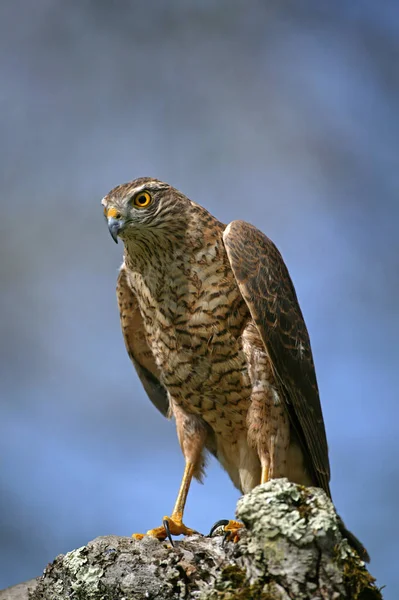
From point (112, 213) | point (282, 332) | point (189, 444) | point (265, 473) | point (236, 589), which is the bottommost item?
point (236, 589)

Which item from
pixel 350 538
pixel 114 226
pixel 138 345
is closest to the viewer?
pixel 350 538

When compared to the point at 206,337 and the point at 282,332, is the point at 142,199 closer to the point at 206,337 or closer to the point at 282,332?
the point at 206,337

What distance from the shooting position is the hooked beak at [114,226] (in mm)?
3994

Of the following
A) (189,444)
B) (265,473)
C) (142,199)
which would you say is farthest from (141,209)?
(265,473)

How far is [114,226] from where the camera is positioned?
401cm

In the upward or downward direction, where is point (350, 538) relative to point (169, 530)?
downward

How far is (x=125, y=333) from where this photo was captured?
4734mm

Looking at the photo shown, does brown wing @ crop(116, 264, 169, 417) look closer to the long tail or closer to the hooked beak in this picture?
the hooked beak

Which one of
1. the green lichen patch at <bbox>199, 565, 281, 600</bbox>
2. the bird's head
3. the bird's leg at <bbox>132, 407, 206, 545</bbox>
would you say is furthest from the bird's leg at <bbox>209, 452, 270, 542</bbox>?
the bird's head

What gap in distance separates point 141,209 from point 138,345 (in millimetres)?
1052

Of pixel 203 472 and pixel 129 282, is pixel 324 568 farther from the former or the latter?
pixel 129 282

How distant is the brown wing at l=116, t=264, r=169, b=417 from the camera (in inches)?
183

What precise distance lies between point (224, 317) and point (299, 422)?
77 centimetres

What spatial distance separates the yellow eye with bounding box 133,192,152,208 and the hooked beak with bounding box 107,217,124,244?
0.17m
